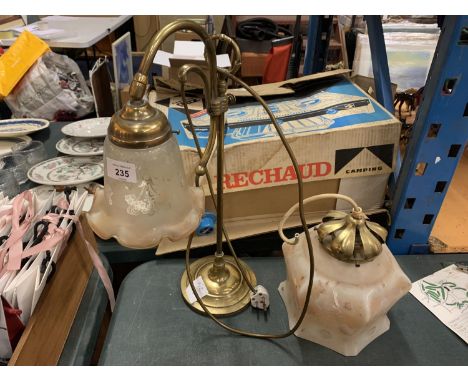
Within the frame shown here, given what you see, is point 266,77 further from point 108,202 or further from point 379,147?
point 108,202

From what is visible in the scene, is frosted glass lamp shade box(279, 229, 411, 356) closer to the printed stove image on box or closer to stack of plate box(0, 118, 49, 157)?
the printed stove image on box

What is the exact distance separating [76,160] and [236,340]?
71 cm

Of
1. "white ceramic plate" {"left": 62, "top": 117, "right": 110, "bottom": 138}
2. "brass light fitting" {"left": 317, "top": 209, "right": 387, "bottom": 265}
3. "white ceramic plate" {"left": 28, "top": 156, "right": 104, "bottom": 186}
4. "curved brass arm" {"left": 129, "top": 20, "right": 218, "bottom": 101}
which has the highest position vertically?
"curved brass arm" {"left": 129, "top": 20, "right": 218, "bottom": 101}

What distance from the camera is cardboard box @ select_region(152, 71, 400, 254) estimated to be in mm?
754

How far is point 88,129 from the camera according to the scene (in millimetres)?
1211

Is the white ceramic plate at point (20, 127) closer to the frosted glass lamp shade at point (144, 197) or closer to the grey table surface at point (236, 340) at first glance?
the grey table surface at point (236, 340)

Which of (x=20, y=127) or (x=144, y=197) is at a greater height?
(x=144, y=197)

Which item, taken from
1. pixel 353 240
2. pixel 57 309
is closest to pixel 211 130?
pixel 353 240

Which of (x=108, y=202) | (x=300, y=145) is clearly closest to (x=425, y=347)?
(x=300, y=145)

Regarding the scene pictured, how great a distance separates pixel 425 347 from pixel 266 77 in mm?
1873

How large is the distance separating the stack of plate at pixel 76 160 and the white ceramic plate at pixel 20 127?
11 centimetres

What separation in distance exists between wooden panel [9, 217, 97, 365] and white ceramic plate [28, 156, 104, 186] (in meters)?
0.24

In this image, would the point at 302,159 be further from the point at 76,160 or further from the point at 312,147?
the point at 76,160

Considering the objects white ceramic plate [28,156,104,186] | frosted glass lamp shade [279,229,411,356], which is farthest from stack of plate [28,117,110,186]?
frosted glass lamp shade [279,229,411,356]
